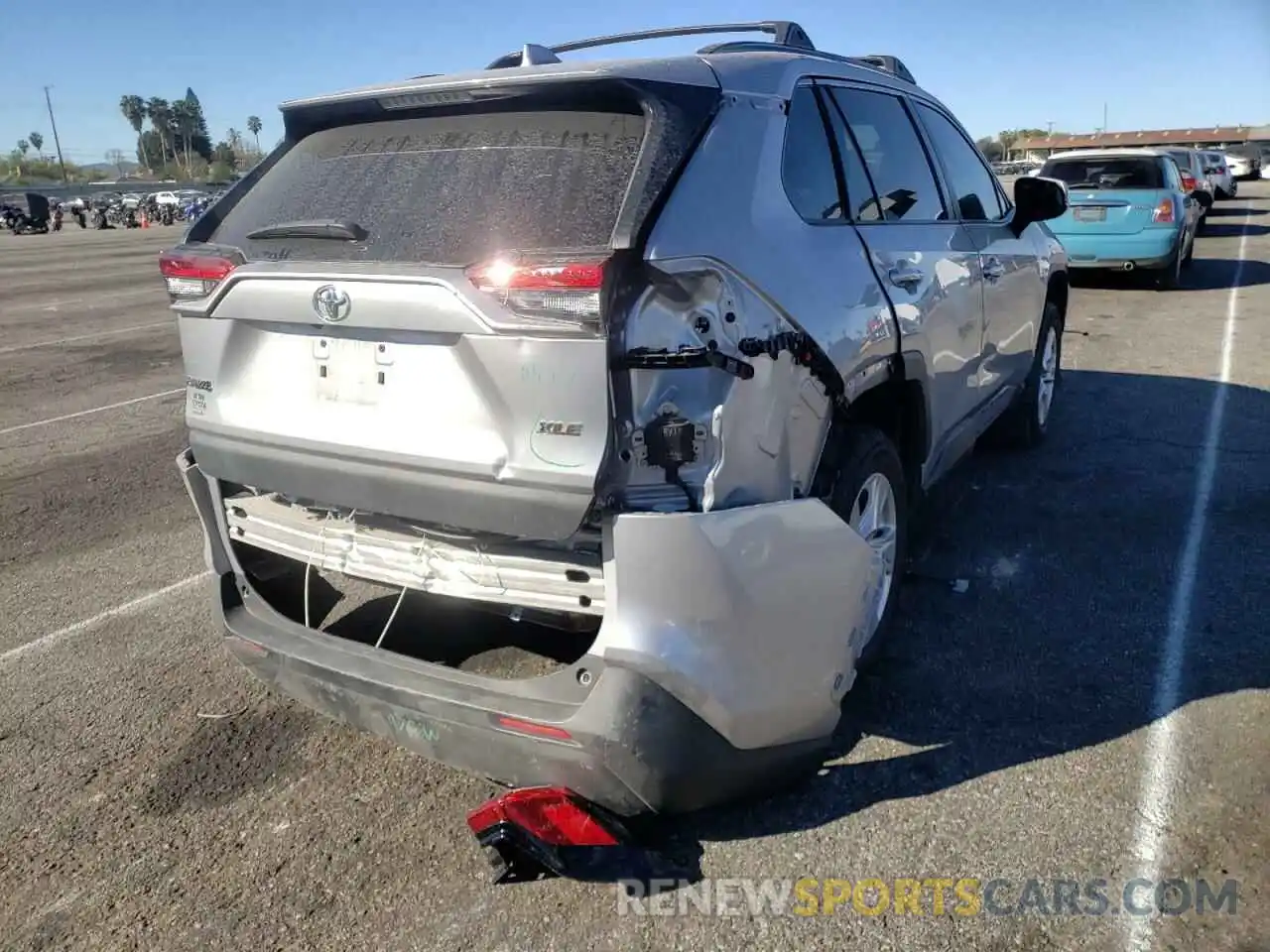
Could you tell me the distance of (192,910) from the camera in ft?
8.82

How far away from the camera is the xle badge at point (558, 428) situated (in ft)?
7.89

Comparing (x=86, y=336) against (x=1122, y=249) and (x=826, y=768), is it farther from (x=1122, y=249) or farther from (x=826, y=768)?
(x=1122, y=249)

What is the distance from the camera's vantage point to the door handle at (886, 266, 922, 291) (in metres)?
3.45

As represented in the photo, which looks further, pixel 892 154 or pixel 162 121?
pixel 162 121

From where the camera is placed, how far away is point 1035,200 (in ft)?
17.0

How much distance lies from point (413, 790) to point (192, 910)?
688 mm

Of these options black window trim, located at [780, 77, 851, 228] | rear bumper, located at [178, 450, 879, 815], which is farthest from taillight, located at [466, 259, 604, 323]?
black window trim, located at [780, 77, 851, 228]

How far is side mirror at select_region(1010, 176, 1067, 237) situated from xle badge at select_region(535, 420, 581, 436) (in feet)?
11.7

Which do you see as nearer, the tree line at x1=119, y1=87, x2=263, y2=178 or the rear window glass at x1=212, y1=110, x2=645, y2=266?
the rear window glass at x1=212, y1=110, x2=645, y2=266

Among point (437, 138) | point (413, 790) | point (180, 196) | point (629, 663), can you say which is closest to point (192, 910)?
point (413, 790)

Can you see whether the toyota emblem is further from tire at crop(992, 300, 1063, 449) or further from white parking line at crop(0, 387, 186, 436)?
white parking line at crop(0, 387, 186, 436)

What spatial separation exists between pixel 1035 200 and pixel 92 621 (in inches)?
190

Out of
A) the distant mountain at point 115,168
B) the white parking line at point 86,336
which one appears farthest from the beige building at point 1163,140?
the distant mountain at point 115,168

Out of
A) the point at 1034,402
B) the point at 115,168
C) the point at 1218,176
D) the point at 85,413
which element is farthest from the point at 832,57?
the point at 115,168
